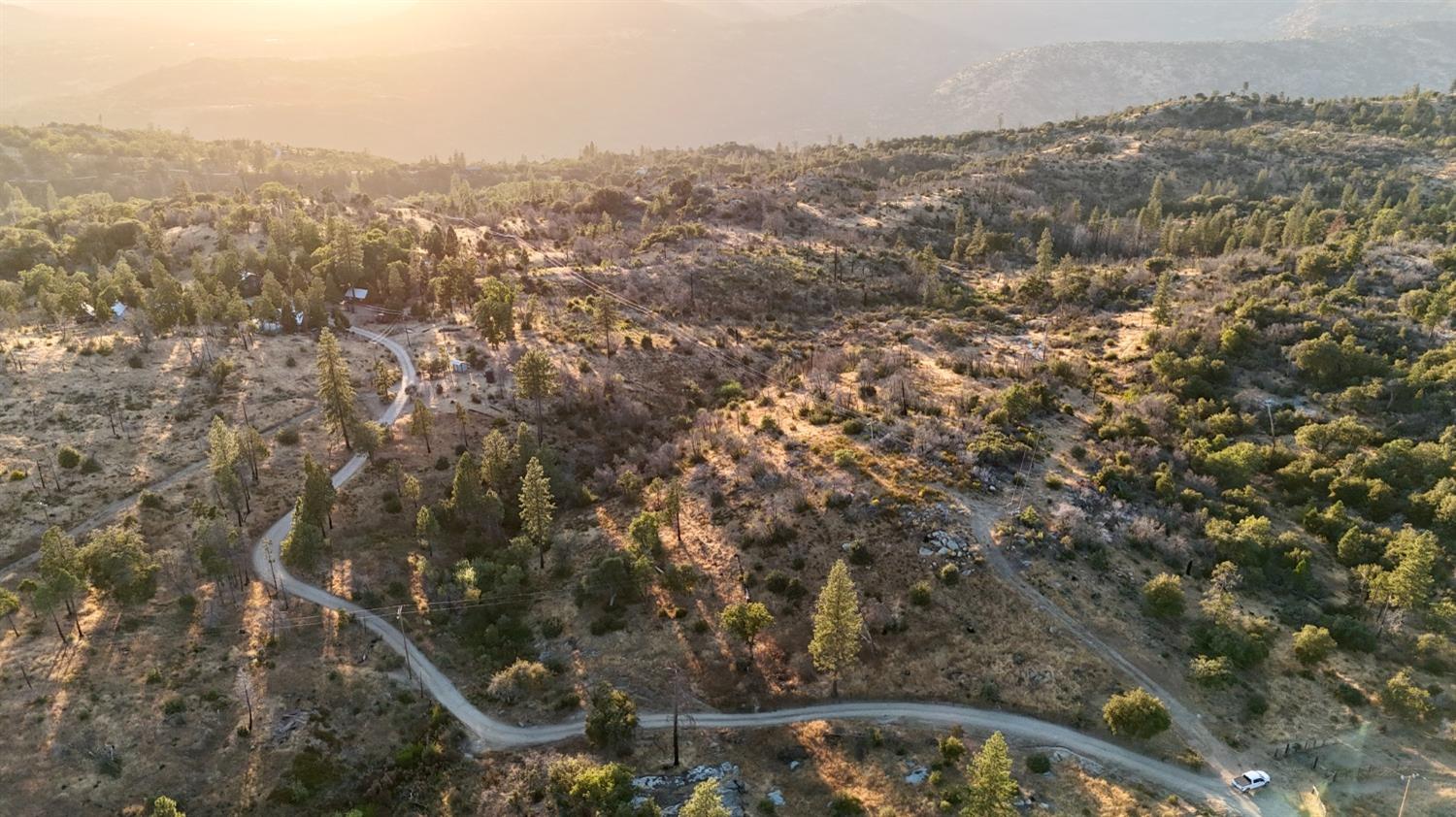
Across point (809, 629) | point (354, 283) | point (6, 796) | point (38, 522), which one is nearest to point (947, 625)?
point (809, 629)

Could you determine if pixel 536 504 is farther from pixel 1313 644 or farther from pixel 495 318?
pixel 1313 644

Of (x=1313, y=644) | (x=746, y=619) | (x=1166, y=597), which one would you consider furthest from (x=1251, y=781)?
(x=746, y=619)

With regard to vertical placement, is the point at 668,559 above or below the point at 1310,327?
below

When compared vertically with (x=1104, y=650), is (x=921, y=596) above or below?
above

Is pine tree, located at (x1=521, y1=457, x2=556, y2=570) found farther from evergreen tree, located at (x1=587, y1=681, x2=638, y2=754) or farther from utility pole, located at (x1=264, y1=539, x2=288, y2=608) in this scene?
evergreen tree, located at (x1=587, y1=681, x2=638, y2=754)

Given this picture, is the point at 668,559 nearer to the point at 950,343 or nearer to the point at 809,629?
the point at 809,629

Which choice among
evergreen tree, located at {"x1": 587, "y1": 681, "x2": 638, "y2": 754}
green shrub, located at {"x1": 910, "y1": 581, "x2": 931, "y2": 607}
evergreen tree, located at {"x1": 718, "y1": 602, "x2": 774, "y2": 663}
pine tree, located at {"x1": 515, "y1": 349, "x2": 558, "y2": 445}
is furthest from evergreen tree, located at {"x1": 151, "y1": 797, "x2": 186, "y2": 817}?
green shrub, located at {"x1": 910, "y1": 581, "x2": 931, "y2": 607}
